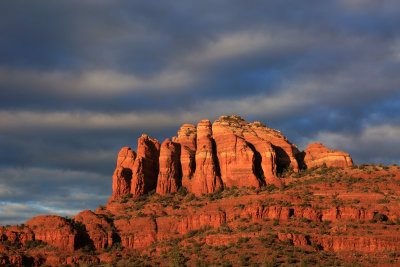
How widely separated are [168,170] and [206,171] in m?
9.09

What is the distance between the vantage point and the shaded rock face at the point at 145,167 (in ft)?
395

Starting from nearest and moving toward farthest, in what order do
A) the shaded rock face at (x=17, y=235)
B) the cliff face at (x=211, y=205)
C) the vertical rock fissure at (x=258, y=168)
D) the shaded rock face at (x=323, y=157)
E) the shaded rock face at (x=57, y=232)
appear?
the cliff face at (x=211, y=205) → the shaded rock face at (x=57, y=232) → the shaded rock face at (x=17, y=235) → the vertical rock fissure at (x=258, y=168) → the shaded rock face at (x=323, y=157)

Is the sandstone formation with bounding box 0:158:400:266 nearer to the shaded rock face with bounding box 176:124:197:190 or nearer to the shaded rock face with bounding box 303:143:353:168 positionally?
the shaded rock face with bounding box 176:124:197:190

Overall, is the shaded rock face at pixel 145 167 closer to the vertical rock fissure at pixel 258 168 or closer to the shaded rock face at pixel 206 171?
the shaded rock face at pixel 206 171

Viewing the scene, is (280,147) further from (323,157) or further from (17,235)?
(17,235)

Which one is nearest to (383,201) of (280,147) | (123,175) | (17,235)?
(280,147)

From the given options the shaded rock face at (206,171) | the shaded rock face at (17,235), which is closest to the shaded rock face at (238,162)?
the shaded rock face at (206,171)

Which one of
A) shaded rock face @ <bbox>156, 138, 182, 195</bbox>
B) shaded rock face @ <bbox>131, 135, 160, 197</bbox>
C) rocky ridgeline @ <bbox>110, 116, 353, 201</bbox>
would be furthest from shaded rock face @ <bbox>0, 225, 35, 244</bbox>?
shaded rock face @ <bbox>156, 138, 182, 195</bbox>

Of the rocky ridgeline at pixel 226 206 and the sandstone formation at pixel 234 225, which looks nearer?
the sandstone formation at pixel 234 225

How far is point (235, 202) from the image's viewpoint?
4040 inches

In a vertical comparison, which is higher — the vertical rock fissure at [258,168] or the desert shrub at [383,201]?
the vertical rock fissure at [258,168]

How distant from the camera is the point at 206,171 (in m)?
119

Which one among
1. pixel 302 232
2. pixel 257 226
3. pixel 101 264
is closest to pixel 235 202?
pixel 257 226

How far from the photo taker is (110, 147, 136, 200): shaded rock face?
12012 cm
